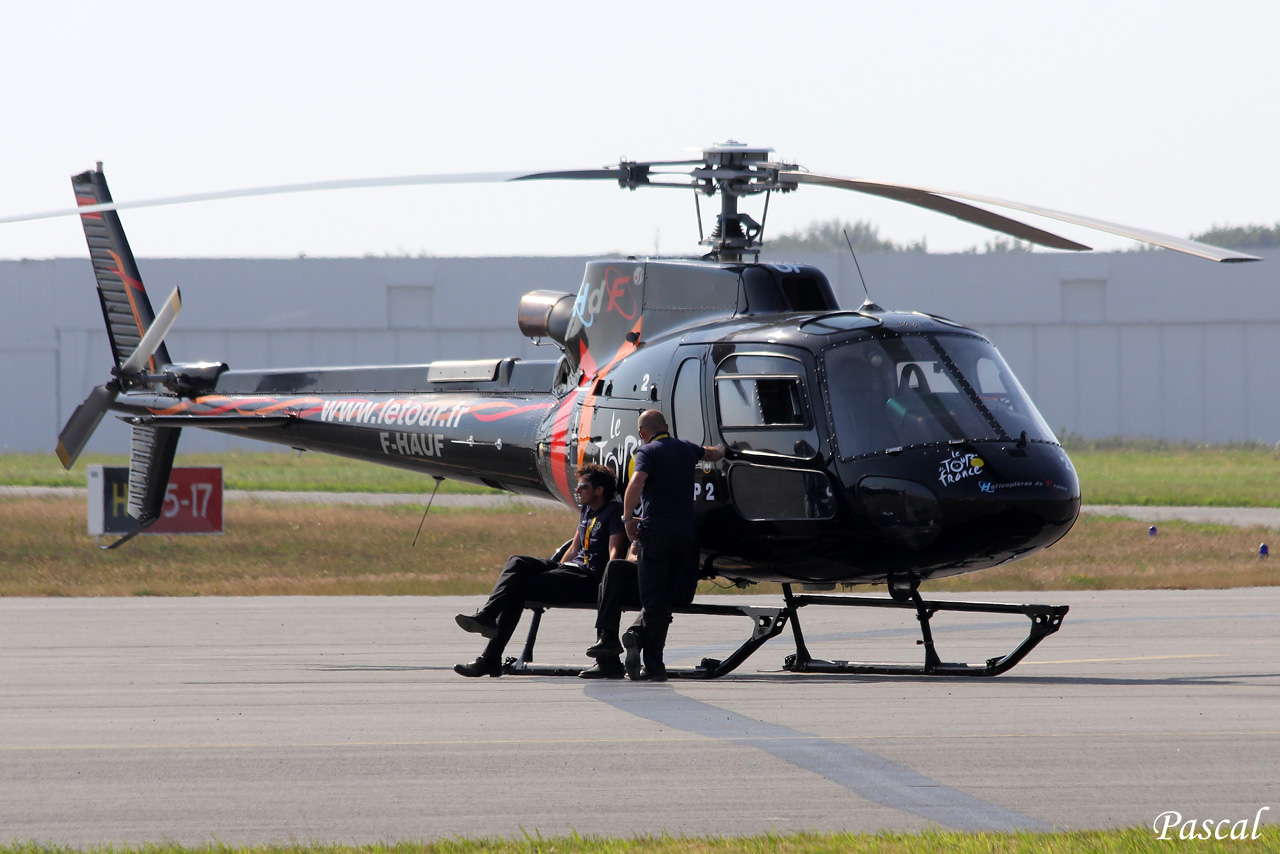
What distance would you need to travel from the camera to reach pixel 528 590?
10.6 meters

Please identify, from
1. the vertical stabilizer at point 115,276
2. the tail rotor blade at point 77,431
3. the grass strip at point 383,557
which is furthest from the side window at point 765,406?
the vertical stabilizer at point 115,276

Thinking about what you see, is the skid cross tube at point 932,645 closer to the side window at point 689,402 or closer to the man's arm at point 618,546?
the man's arm at point 618,546

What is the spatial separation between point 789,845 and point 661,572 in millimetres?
4705

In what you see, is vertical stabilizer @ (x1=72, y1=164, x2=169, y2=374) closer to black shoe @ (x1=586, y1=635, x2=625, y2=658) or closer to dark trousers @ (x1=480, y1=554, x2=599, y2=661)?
dark trousers @ (x1=480, y1=554, x2=599, y2=661)

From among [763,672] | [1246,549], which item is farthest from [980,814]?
[1246,549]

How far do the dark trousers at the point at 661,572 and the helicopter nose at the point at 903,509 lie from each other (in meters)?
1.43

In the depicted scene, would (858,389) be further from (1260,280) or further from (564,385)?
(1260,280)

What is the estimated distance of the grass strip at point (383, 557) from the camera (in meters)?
18.9

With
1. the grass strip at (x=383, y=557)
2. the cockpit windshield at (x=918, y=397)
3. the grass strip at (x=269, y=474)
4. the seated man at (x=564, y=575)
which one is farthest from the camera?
the grass strip at (x=269, y=474)

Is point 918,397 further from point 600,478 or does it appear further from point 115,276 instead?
point 115,276

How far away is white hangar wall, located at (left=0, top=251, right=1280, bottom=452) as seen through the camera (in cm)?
5088

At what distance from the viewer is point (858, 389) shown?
9.98m

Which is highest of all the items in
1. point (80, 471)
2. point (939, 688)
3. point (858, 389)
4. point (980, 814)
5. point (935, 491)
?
point (858, 389)

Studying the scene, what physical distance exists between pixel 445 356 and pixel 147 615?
36350mm
